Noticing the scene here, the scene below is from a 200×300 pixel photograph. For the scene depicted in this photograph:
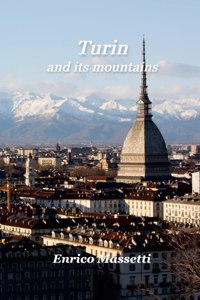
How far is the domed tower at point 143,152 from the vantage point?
118625mm

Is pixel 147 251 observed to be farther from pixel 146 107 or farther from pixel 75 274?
pixel 146 107

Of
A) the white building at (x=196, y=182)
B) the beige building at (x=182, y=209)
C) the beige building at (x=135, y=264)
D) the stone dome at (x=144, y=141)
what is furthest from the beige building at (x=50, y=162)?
the beige building at (x=135, y=264)

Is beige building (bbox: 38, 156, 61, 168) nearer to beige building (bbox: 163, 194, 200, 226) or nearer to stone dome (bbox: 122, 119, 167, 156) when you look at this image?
stone dome (bbox: 122, 119, 167, 156)

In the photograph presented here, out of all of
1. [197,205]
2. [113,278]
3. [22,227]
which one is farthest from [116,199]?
[113,278]

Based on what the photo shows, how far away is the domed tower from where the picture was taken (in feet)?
389

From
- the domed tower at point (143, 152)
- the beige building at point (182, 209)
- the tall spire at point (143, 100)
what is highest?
the tall spire at point (143, 100)

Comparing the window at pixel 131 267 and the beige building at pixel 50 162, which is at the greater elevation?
the beige building at pixel 50 162

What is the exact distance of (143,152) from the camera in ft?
398

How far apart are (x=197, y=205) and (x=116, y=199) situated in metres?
10.5

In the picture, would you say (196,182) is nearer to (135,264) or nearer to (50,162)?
(135,264)

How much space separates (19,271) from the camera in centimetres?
4134

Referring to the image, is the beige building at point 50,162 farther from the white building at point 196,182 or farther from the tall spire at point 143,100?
the white building at point 196,182

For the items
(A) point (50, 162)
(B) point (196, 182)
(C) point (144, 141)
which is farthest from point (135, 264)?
(A) point (50, 162)

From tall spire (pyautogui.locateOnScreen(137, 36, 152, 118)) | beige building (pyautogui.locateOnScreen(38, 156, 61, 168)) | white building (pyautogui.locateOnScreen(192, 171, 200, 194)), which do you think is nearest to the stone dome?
tall spire (pyautogui.locateOnScreen(137, 36, 152, 118))
